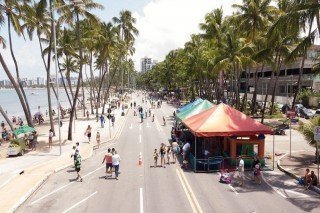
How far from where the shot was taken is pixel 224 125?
80.7ft

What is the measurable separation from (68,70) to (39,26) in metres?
23.7

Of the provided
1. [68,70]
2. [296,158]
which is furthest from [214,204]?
[68,70]

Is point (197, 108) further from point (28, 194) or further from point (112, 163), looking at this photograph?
point (28, 194)

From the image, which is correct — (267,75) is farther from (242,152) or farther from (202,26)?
(242,152)

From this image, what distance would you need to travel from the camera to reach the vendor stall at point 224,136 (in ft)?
78.5

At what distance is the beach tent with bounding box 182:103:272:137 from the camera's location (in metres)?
24.0

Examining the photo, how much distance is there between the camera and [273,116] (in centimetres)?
5312

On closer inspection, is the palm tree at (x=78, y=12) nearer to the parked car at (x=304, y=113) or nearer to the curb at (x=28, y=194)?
the curb at (x=28, y=194)

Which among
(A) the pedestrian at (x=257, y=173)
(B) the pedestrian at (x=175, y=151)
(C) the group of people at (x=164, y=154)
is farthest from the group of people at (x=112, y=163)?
(A) the pedestrian at (x=257, y=173)

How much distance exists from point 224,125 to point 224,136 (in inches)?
37.0

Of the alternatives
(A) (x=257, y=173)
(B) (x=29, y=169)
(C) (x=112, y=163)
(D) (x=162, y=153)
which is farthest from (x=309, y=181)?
(B) (x=29, y=169)

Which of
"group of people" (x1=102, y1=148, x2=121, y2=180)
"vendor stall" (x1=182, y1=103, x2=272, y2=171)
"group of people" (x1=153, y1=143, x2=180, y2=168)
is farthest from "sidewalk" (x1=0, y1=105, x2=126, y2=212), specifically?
"vendor stall" (x1=182, y1=103, x2=272, y2=171)

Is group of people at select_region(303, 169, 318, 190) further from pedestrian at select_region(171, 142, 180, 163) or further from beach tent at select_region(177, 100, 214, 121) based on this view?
beach tent at select_region(177, 100, 214, 121)

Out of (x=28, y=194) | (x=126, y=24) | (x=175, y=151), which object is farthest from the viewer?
(x=126, y=24)
